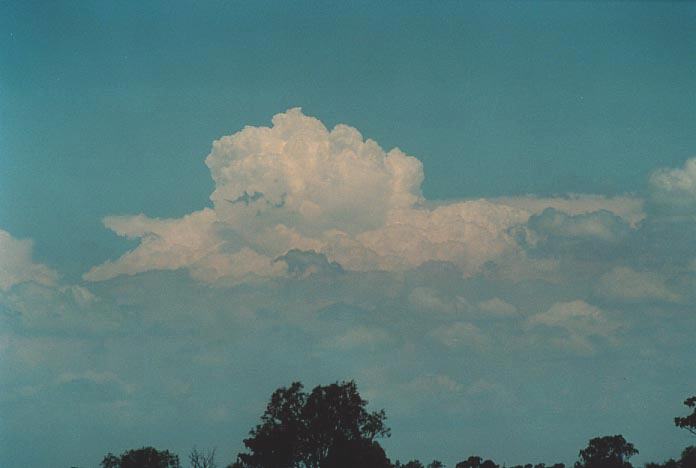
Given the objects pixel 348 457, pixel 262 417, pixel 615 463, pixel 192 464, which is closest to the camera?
pixel 348 457

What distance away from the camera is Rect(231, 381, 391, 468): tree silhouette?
476 feet

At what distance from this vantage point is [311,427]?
14538 centimetres

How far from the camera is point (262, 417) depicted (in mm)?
148375

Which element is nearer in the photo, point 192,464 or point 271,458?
point 271,458

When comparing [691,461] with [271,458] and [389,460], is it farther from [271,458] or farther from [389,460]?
[271,458]

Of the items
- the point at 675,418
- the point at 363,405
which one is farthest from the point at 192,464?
the point at 675,418

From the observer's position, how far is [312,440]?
146 metres

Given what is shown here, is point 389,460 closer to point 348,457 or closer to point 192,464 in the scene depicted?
point 348,457

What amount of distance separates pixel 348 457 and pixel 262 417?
648 inches

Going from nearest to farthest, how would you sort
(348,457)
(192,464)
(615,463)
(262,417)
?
(348,457) < (262,417) < (192,464) < (615,463)

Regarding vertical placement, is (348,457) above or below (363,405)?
below

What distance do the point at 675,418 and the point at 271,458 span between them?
206 ft

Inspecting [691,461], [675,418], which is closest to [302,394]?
[675,418]

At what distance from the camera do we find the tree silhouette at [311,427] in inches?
5709
